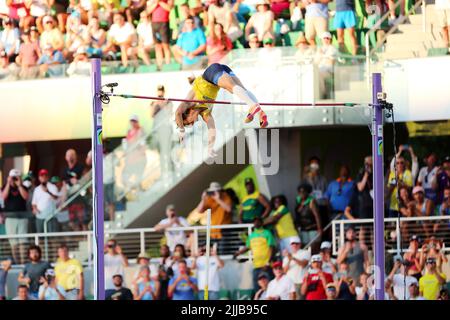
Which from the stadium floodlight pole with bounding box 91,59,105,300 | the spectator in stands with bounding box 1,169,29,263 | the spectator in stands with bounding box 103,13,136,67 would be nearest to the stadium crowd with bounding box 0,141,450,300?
the spectator in stands with bounding box 1,169,29,263

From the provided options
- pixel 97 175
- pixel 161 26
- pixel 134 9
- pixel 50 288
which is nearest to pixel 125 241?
pixel 50 288

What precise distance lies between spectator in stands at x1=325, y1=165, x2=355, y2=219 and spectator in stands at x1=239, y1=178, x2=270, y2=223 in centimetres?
79

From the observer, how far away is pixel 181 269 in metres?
18.3

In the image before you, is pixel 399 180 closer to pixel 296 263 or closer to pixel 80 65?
pixel 296 263

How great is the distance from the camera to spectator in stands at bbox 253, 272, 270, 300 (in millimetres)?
17984

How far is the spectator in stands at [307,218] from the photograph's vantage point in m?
18.4

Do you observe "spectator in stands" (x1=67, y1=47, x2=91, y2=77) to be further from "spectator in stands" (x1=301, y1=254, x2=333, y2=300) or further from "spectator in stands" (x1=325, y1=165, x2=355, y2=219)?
"spectator in stands" (x1=301, y1=254, x2=333, y2=300)

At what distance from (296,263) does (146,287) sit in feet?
6.18

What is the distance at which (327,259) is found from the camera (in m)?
17.9

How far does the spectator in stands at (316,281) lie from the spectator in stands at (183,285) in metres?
1.36
